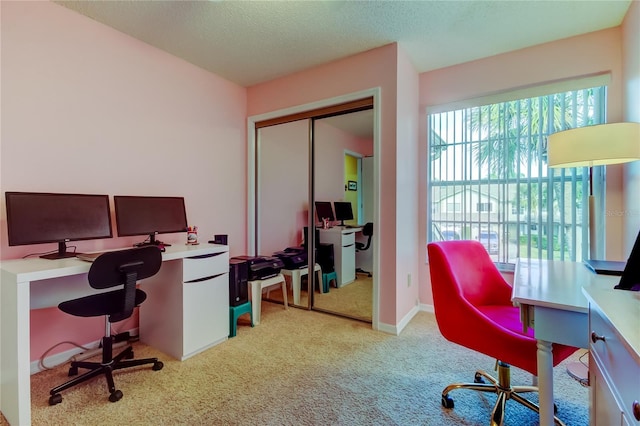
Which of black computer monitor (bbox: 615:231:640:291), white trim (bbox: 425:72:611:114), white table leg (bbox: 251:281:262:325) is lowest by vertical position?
white table leg (bbox: 251:281:262:325)

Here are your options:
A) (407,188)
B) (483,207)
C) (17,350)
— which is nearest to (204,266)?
(17,350)

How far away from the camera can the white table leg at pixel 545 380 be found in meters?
1.16

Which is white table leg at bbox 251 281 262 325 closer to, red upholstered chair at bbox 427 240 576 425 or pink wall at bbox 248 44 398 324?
pink wall at bbox 248 44 398 324

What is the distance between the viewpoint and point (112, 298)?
1.87m

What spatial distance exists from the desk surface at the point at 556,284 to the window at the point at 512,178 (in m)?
0.95

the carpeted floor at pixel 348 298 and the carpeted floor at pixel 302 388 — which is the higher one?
the carpeted floor at pixel 348 298

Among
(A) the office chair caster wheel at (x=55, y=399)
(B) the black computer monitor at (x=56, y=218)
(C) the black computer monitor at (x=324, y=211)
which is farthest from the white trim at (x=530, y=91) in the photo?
(A) the office chair caster wheel at (x=55, y=399)

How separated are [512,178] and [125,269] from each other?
10.4 feet

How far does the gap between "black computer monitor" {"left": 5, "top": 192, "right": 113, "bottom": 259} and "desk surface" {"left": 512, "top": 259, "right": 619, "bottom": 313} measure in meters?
2.55

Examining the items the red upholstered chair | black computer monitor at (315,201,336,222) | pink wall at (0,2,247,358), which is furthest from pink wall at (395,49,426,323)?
pink wall at (0,2,247,358)

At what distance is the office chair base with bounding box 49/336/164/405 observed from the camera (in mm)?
1658

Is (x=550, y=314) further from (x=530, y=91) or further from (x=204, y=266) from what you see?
(x=530, y=91)

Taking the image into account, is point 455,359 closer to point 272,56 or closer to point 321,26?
point 321,26

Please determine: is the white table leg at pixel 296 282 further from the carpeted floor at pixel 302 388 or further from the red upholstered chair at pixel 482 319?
the red upholstered chair at pixel 482 319
